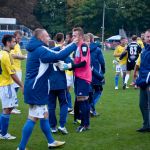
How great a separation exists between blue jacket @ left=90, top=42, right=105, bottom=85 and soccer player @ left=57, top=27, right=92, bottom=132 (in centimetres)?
158

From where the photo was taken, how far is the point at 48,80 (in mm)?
7566

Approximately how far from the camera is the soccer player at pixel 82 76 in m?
8.59

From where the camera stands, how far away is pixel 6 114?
8375 millimetres

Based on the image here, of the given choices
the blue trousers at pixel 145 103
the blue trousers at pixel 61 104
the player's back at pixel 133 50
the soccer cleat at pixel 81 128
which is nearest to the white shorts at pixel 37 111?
the blue trousers at pixel 61 104

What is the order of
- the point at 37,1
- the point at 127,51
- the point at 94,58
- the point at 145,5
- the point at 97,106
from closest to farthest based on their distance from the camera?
the point at 94,58
the point at 97,106
the point at 127,51
the point at 145,5
the point at 37,1

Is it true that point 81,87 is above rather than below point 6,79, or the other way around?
below

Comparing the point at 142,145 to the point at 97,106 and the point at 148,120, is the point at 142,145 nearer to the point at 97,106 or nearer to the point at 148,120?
the point at 148,120

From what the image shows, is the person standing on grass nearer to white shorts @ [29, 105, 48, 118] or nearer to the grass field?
the grass field

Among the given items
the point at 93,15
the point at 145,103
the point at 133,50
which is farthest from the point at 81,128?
the point at 93,15

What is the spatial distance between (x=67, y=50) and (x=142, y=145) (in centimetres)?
231

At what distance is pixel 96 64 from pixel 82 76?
6.57 ft

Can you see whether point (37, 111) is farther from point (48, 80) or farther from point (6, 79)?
point (6, 79)

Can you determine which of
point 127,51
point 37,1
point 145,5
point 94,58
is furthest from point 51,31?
point 94,58

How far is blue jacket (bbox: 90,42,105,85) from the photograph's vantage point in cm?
1060
